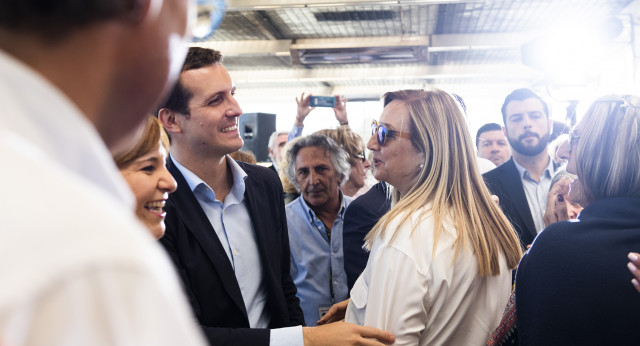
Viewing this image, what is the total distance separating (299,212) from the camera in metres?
3.16

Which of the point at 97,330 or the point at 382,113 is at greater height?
the point at 382,113

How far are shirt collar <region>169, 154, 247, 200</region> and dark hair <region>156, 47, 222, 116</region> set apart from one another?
22 centimetres

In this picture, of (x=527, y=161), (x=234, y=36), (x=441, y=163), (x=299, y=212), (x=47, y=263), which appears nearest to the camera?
(x=47, y=263)

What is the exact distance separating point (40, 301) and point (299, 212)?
2868 millimetres

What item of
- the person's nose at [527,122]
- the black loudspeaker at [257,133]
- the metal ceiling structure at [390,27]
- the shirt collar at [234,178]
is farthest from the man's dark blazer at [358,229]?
the black loudspeaker at [257,133]

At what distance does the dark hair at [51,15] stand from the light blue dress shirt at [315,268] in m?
2.65

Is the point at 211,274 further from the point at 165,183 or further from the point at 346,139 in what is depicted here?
the point at 346,139

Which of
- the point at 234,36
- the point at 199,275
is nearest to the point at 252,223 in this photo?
the point at 199,275

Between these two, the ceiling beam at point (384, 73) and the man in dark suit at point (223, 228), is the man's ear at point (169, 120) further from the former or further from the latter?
the ceiling beam at point (384, 73)

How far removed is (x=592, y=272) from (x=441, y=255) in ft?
1.31

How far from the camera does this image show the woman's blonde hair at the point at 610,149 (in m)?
1.63

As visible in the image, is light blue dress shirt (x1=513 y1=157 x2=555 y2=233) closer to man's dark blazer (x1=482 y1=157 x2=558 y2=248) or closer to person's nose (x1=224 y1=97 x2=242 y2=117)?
man's dark blazer (x1=482 y1=157 x2=558 y2=248)

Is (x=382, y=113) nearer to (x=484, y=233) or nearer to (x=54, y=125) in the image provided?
(x=484, y=233)

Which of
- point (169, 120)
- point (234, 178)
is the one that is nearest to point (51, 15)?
point (234, 178)
